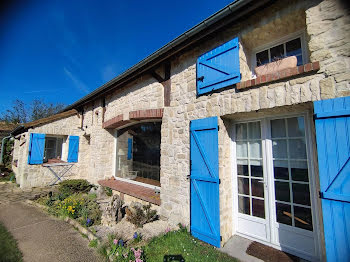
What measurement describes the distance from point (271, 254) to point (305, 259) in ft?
1.42

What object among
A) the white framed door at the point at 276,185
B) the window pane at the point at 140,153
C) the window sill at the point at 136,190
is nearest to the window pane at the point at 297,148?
the white framed door at the point at 276,185

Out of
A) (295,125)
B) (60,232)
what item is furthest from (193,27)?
(60,232)

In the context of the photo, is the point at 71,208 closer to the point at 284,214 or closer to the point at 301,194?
the point at 284,214

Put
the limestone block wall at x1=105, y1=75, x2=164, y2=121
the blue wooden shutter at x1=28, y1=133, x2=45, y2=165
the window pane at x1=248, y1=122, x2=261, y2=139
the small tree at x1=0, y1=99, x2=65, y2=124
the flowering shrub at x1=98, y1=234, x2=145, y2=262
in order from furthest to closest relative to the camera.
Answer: the small tree at x1=0, y1=99, x2=65, y2=124 < the blue wooden shutter at x1=28, y1=133, x2=45, y2=165 < the limestone block wall at x1=105, y1=75, x2=164, y2=121 < the window pane at x1=248, y1=122, x2=261, y2=139 < the flowering shrub at x1=98, y1=234, x2=145, y2=262

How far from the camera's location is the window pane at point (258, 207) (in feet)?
9.30

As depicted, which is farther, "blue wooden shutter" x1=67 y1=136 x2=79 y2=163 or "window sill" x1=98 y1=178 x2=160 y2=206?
"blue wooden shutter" x1=67 y1=136 x2=79 y2=163

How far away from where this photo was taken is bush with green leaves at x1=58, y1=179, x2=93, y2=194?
19.7 ft

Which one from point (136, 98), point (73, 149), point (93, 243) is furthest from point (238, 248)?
point (73, 149)

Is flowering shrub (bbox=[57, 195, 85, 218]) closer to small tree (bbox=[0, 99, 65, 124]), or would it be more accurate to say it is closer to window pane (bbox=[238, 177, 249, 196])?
window pane (bbox=[238, 177, 249, 196])

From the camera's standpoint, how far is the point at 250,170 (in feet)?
9.89

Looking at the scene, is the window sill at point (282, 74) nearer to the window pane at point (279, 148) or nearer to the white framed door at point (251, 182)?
the white framed door at point (251, 182)

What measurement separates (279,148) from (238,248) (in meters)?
1.82

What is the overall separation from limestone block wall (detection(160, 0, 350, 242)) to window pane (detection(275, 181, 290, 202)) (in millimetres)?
770

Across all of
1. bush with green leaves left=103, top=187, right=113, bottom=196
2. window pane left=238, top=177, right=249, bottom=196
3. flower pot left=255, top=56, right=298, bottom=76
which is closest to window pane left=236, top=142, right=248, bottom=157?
window pane left=238, top=177, right=249, bottom=196
